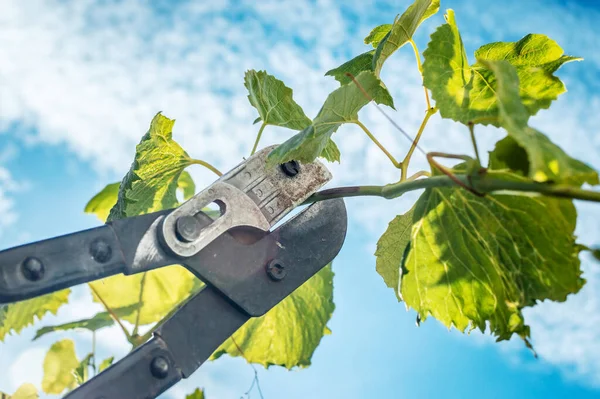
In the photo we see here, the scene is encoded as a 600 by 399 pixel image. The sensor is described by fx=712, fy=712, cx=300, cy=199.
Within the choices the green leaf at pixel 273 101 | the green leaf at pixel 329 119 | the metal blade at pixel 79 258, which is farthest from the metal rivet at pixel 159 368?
the green leaf at pixel 273 101

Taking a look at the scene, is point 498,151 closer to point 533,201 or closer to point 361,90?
point 533,201

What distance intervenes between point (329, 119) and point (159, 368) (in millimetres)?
386

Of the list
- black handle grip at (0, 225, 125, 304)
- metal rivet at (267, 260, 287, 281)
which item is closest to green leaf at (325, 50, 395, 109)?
metal rivet at (267, 260, 287, 281)

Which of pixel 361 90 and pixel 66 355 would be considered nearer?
pixel 361 90

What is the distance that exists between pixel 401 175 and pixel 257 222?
22 cm

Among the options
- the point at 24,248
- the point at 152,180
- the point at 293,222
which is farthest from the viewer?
the point at 152,180

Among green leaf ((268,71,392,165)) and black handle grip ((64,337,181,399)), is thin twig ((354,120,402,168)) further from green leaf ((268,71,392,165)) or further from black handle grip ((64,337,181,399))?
black handle grip ((64,337,181,399))

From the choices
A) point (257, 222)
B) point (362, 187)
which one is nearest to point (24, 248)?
point (257, 222)

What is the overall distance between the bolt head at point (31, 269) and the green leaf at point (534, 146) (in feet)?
1.76

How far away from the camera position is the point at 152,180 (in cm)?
124

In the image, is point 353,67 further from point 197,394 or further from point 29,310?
point 29,310

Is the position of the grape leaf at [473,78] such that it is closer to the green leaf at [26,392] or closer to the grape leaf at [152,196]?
the grape leaf at [152,196]

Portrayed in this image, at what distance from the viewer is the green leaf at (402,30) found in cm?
107

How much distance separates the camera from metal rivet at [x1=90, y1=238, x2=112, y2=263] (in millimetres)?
859
